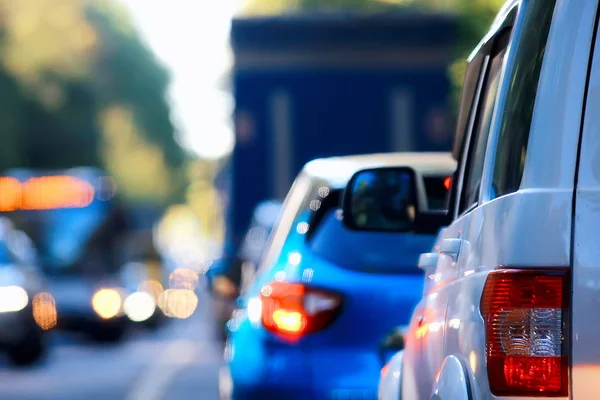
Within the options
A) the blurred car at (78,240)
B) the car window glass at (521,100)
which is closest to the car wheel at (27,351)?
the blurred car at (78,240)

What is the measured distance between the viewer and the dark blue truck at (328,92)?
52.4 ft

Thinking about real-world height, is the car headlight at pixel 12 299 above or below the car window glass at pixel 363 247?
below

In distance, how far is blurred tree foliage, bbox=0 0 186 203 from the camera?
48.8 m

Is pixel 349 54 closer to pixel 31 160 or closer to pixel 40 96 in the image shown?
pixel 40 96

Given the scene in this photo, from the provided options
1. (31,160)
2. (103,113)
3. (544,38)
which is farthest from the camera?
(103,113)

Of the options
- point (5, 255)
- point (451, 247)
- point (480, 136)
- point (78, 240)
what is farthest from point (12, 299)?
point (451, 247)

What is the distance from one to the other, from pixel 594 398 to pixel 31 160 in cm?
5155

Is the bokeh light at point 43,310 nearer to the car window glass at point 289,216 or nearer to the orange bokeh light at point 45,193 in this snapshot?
the orange bokeh light at point 45,193

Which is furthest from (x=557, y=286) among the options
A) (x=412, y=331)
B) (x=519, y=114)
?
(x=412, y=331)

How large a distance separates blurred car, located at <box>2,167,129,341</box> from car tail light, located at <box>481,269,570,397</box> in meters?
21.5

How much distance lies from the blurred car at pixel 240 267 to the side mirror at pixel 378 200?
124 inches

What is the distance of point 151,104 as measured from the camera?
218 feet

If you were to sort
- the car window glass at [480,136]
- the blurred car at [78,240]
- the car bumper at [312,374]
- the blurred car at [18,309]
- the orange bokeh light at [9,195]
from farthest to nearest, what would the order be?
the orange bokeh light at [9,195] < the blurred car at [78,240] < the blurred car at [18,309] < the car bumper at [312,374] < the car window glass at [480,136]

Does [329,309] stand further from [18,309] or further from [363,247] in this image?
[18,309]
